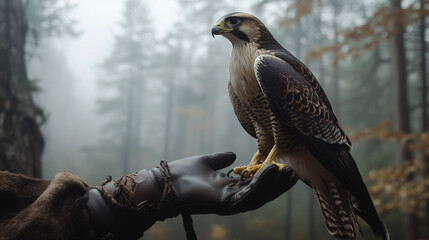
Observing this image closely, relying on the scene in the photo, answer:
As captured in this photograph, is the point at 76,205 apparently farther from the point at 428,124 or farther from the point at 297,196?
the point at 297,196

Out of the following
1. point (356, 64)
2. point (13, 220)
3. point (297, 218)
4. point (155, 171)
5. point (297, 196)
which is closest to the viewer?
point (13, 220)

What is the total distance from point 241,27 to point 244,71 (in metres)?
0.28

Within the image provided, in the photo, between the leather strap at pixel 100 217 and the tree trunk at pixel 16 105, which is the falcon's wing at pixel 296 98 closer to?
the leather strap at pixel 100 217

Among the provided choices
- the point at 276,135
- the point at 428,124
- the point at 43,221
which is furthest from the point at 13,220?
the point at 428,124

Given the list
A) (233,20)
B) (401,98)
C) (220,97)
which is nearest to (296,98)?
(233,20)

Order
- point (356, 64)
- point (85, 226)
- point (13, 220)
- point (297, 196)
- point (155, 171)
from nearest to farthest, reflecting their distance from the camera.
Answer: point (13, 220)
point (85, 226)
point (155, 171)
point (356, 64)
point (297, 196)

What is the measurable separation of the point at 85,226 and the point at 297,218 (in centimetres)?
1685

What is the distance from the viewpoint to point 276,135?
171cm

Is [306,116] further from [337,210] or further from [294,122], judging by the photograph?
[337,210]

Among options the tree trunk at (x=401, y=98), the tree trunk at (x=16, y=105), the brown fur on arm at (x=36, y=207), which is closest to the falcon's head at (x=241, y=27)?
the brown fur on arm at (x=36, y=207)

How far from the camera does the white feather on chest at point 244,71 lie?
5.67ft

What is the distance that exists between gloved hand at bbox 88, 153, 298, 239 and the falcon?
0.22m

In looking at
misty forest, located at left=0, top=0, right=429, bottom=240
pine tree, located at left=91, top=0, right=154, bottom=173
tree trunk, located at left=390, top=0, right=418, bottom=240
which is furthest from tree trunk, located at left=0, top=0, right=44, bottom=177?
pine tree, located at left=91, top=0, right=154, bottom=173

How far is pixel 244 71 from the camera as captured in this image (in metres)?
1.74
